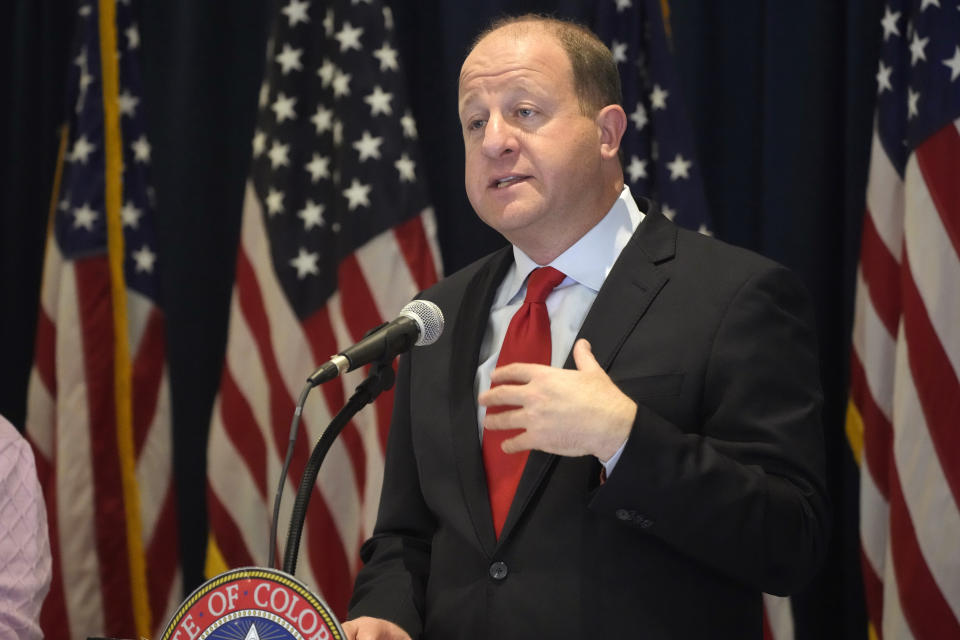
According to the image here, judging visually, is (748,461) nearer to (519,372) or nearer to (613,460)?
(613,460)

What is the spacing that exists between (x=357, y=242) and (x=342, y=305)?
215 millimetres

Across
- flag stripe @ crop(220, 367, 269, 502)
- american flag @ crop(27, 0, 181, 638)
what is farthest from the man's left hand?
american flag @ crop(27, 0, 181, 638)

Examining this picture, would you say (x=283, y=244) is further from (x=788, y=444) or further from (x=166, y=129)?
(x=788, y=444)

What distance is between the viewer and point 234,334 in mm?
3641

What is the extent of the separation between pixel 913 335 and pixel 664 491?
172 cm

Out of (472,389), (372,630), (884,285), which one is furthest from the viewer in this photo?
(884,285)

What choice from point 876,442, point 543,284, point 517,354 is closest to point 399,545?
point 517,354

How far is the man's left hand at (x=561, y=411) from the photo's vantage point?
1.42m

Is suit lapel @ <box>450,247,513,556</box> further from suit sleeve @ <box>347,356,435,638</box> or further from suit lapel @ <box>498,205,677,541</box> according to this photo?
suit sleeve @ <box>347,356,435,638</box>

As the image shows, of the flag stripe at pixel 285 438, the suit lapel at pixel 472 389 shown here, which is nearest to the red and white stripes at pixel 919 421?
the suit lapel at pixel 472 389

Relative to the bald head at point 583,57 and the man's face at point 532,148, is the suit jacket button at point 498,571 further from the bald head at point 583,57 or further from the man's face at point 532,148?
the bald head at point 583,57

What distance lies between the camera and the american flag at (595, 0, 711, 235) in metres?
3.29

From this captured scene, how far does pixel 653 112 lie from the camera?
11.0ft

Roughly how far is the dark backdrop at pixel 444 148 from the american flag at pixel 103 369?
0.20 metres
